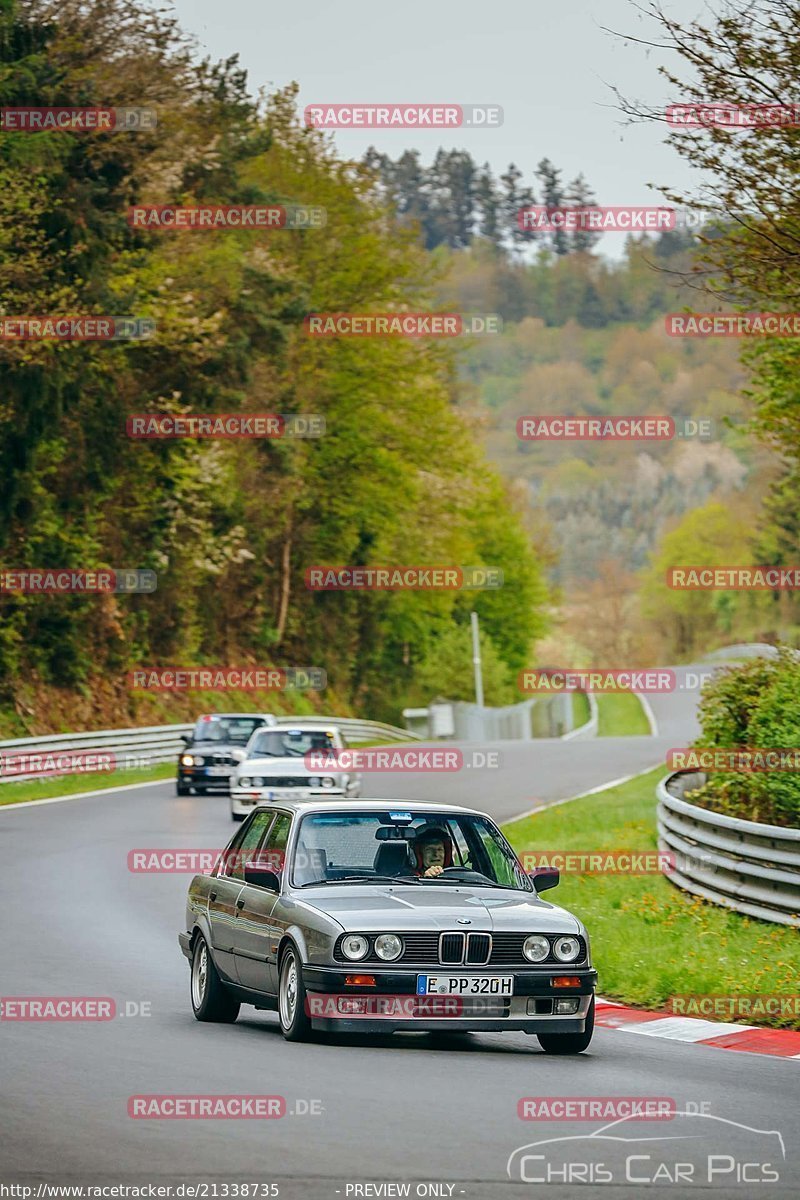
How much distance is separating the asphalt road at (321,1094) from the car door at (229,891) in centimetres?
45

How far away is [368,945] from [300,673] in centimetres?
5832

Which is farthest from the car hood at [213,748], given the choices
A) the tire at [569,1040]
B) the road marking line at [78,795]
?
the tire at [569,1040]

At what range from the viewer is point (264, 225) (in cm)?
6062

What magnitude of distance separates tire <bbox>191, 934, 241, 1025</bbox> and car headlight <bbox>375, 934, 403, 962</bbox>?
1.98 metres

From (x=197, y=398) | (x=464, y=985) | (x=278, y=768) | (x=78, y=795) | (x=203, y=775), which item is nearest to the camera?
(x=464, y=985)

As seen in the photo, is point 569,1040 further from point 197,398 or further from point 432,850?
point 197,398

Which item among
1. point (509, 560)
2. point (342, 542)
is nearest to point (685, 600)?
point (509, 560)

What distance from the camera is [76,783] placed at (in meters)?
38.5

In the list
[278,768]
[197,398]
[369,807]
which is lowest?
[278,768]

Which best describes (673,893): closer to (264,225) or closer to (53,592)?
(53,592)

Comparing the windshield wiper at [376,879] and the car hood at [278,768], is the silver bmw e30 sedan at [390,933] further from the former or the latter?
the car hood at [278,768]

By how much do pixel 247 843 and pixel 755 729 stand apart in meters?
8.01

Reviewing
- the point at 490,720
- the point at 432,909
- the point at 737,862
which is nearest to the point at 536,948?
the point at 432,909

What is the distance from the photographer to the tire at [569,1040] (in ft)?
35.1
